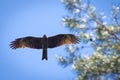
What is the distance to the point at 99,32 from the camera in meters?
9.54

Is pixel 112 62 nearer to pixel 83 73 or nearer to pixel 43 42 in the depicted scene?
pixel 83 73

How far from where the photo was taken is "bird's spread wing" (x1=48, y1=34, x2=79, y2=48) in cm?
1090

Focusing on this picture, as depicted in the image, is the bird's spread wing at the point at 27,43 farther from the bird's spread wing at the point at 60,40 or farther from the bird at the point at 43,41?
the bird's spread wing at the point at 60,40

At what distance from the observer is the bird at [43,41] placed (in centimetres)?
1098

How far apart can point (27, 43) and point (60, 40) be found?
34.3 inches

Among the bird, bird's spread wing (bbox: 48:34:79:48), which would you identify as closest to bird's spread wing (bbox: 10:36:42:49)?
the bird

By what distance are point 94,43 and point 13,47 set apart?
101 inches

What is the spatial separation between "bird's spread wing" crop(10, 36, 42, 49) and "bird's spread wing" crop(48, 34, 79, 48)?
288 millimetres

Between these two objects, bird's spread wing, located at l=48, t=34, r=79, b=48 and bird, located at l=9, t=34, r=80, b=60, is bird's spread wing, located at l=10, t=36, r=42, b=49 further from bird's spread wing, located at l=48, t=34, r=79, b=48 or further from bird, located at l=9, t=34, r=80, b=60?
bird's spread wing, located at l=48, t=34, r=79, b=48

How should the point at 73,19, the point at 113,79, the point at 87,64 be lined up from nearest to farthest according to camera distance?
the point at 113,79
the point at 87,64
the point at 73,19

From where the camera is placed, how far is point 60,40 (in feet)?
36.4

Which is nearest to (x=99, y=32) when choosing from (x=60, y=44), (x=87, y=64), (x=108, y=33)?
(x=108, y=33)

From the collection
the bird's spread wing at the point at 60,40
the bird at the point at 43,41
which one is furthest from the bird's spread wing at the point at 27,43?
the bird's spread wing at the point at 60,40

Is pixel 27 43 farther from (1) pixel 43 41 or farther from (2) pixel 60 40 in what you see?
(2) pixel 60 40
